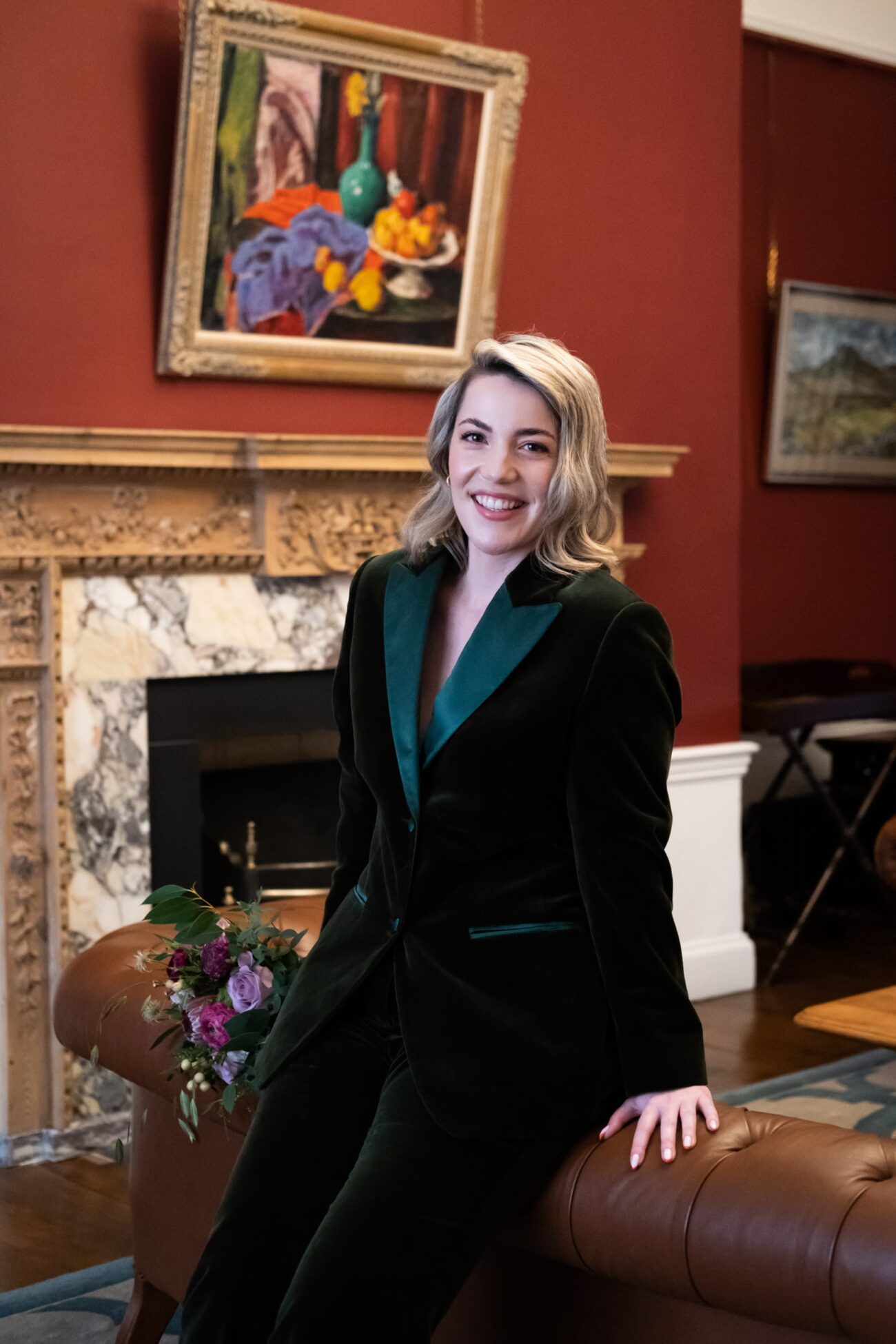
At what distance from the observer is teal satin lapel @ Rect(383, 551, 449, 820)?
188 cm

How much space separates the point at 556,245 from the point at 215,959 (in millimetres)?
3193

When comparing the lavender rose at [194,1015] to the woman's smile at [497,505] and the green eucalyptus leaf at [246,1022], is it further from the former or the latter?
the woman's smile at [497,505]

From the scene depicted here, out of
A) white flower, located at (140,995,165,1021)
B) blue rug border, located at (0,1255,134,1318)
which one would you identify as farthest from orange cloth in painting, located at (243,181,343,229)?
blue rug border, located at (0,1255,134,1318)

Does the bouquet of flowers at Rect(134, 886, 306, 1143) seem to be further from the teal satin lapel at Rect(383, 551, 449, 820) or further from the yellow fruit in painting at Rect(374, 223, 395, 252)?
the yellow fruit in painting at Rect(374, 223, 395, 252)

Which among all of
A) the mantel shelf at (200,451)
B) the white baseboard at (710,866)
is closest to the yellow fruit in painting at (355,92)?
the mantel shelf at (200,451)

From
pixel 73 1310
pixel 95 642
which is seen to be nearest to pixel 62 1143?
pixel 73 1310

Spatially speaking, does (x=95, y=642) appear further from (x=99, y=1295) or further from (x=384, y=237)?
(x=99, y=1295)

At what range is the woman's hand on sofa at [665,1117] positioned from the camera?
1.68 metres

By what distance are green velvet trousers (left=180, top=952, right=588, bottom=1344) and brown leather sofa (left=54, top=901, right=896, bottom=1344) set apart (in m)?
0.06

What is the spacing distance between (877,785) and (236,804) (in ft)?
8.27

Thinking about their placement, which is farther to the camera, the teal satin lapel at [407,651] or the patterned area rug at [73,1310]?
the patterned area rug at [73,1310]

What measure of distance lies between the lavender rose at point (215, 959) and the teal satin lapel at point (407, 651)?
455 mm

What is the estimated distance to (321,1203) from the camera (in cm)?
179

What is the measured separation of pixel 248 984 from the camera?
212 cm
